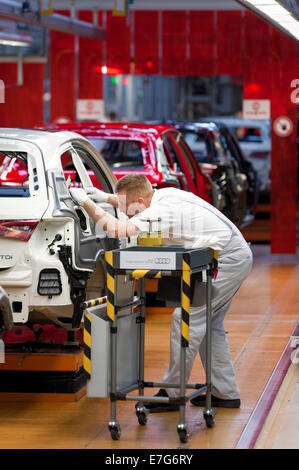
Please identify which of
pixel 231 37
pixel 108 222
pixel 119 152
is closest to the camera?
pixel 108 222

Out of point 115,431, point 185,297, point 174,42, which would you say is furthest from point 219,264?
point 174,42

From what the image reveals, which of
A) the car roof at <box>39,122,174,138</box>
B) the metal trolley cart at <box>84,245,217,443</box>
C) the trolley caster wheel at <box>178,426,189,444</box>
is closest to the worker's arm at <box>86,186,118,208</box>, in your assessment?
the metal trolley cart at <box>84,245,217,443</box>

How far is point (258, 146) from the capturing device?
2047 centimetres

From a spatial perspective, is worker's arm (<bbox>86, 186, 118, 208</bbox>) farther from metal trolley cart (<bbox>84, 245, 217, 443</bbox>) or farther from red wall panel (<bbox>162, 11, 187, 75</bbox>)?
red wall panel (<bbox>162, 11, 187, 75</bbox>)

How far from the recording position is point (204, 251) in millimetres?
6258

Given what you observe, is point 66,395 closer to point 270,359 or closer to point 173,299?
point 173,299

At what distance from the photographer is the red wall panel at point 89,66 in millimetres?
18562

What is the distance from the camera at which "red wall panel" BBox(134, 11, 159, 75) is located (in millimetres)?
17875

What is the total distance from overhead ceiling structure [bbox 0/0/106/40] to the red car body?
2.49 metres

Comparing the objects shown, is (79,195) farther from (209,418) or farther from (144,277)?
(209,418)

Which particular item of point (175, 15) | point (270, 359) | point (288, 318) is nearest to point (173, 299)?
→ point (270, 359)

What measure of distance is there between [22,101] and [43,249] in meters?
12.1

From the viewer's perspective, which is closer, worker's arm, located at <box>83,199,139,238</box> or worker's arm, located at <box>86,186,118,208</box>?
worker's arm, located at <box>83,199,139,238</box>
